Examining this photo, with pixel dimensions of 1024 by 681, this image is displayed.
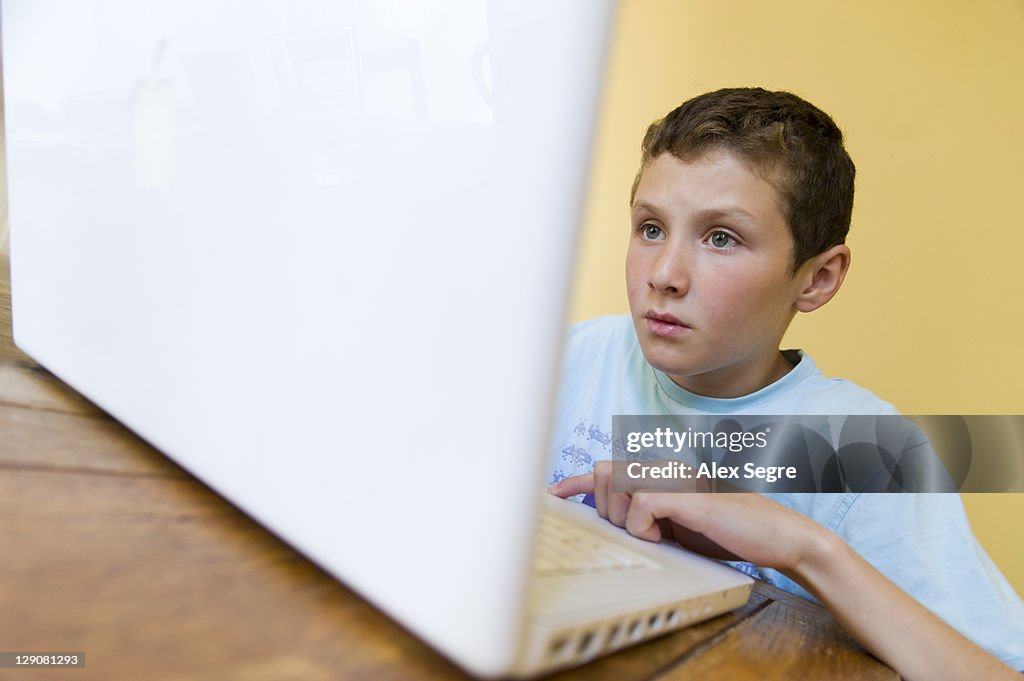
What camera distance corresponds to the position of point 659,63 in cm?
172

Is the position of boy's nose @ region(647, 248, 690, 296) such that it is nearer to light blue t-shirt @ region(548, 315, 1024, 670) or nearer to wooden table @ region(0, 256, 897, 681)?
light blue t-shirt @ region(548, 315, 1024, 670)

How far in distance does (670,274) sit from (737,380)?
0.20 meters

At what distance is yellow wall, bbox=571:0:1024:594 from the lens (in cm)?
128

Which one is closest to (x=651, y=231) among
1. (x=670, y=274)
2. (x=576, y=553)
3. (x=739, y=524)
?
(x=670, y=274)

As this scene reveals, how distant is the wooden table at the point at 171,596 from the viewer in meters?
0.20

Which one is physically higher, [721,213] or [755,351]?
[721,213]

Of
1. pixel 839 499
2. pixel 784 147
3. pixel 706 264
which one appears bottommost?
pixel 839 499

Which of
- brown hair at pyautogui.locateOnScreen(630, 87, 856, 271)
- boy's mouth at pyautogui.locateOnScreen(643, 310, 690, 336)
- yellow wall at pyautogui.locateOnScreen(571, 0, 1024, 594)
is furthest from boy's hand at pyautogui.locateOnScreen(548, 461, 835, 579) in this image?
yellow wall at pyautogui.locateOnScreen(571, 0, 1024, 594)

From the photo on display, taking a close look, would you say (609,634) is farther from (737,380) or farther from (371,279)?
(737,380)

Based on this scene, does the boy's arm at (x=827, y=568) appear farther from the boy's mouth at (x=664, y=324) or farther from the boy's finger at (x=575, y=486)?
the boy's mouth at (x=664, y=324)

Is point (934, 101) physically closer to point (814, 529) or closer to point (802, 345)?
point (802, 345)

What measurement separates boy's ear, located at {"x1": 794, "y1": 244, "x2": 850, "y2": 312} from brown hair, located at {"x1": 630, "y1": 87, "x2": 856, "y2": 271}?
13 mm

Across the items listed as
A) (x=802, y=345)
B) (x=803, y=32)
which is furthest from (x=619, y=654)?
(x=803, y=32)

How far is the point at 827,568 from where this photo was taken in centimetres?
45
